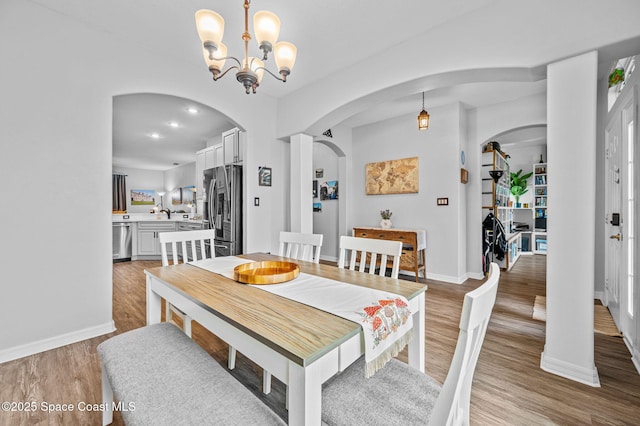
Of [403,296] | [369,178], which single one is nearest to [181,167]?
[369,178]

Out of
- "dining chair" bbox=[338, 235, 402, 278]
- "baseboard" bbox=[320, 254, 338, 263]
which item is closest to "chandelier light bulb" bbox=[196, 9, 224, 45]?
"dining chair" bbox=[338, 235, 402, 278]

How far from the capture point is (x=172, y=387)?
3.23ft

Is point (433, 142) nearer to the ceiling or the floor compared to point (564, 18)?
nearer to the floor

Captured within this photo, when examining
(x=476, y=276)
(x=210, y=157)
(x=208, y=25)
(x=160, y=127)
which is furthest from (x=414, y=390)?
(x=160, y=127)

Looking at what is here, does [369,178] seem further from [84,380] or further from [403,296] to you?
[84,380]

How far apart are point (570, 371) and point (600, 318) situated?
155cm

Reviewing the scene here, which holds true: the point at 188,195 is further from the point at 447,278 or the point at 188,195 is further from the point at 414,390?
the point at 414,390

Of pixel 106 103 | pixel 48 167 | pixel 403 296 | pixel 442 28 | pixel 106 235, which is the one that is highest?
pixel 442 28

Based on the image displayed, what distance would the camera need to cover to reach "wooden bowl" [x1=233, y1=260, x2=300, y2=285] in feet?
4.56

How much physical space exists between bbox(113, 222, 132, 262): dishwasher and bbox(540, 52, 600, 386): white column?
6993 mm

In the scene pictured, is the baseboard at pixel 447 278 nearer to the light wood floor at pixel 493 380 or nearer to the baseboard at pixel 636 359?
the light wood floor at pixel 493 380

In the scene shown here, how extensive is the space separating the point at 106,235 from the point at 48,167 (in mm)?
698

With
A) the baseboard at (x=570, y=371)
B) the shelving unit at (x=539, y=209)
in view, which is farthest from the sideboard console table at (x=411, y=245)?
the shelving unit at (x=539, y=209)

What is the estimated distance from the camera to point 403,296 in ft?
3.98
